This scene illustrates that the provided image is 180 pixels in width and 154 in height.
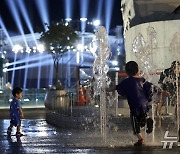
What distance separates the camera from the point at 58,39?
35938mm

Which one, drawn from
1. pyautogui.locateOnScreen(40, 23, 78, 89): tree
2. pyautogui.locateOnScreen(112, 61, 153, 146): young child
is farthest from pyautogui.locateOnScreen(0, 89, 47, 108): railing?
pyautogui.locateOnScreen(112, 61, 153, 146): young child

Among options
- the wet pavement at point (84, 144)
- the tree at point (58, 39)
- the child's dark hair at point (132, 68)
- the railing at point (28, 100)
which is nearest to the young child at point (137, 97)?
the child's dark hair at point (132, 68)

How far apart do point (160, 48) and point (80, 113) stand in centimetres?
467

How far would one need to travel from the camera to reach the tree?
117ft

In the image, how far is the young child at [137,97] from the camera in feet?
25.6

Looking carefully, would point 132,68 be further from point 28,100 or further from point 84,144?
point 28,100

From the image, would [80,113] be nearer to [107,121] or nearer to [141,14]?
[107,121]

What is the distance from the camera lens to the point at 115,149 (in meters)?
7.54

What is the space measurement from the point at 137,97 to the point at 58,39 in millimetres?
28464

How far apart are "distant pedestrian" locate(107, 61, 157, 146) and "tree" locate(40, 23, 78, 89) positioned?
27643 millimetres

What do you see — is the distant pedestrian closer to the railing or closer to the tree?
the railing

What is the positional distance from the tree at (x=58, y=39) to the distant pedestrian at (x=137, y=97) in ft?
90.7

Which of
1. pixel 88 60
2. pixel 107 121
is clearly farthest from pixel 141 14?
pixel 88 60

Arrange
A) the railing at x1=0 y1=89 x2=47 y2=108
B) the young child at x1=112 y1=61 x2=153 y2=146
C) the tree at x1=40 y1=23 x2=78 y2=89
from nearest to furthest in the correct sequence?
the young child at x1=112 y1=61 x2=153 y2=146 < the railing at x1=0 y1=89 x2=47 y2=108 < the tree at x1=40 y1=23 x2=78 y2=89
